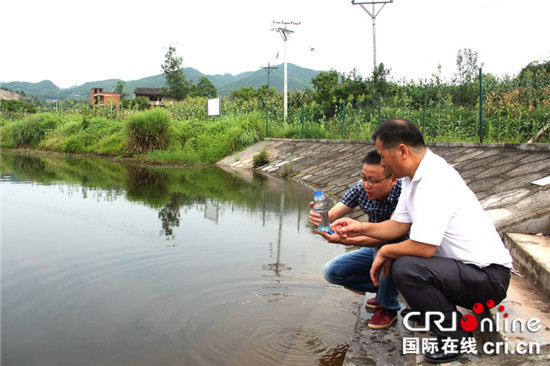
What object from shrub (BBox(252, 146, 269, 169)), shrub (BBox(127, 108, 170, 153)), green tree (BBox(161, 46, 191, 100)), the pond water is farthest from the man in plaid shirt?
green tree (BBox(161, 46, 191, 100))

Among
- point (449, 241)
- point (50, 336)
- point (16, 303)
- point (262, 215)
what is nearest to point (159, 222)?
point (262, 215)

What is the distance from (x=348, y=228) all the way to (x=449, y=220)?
0.60m

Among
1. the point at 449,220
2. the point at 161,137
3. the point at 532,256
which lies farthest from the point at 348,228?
the point at 161,137

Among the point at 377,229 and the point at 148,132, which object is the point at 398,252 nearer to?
the point at 377,229

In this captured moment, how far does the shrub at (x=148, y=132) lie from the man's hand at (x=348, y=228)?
17067 millimetres

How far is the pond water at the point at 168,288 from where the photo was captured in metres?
2.90

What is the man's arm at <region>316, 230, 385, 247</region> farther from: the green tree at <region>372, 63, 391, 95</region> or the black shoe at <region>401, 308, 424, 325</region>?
the green tree at <region>372, 63, 391, 95</region>

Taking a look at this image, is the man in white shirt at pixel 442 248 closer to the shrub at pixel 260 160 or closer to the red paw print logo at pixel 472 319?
the red paw print logo at pixel 472 319

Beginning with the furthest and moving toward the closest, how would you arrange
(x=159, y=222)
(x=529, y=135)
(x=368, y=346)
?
1. (x=529, y=135)
2. (x=159, y=222)
3. (x=368, y=346)

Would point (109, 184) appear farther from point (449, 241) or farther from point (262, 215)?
point (449, 241)

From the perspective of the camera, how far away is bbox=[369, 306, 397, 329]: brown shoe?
2.96 m

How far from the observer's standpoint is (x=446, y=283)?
2336mm

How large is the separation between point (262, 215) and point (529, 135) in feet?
21.5

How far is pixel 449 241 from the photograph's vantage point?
2.37 metres
